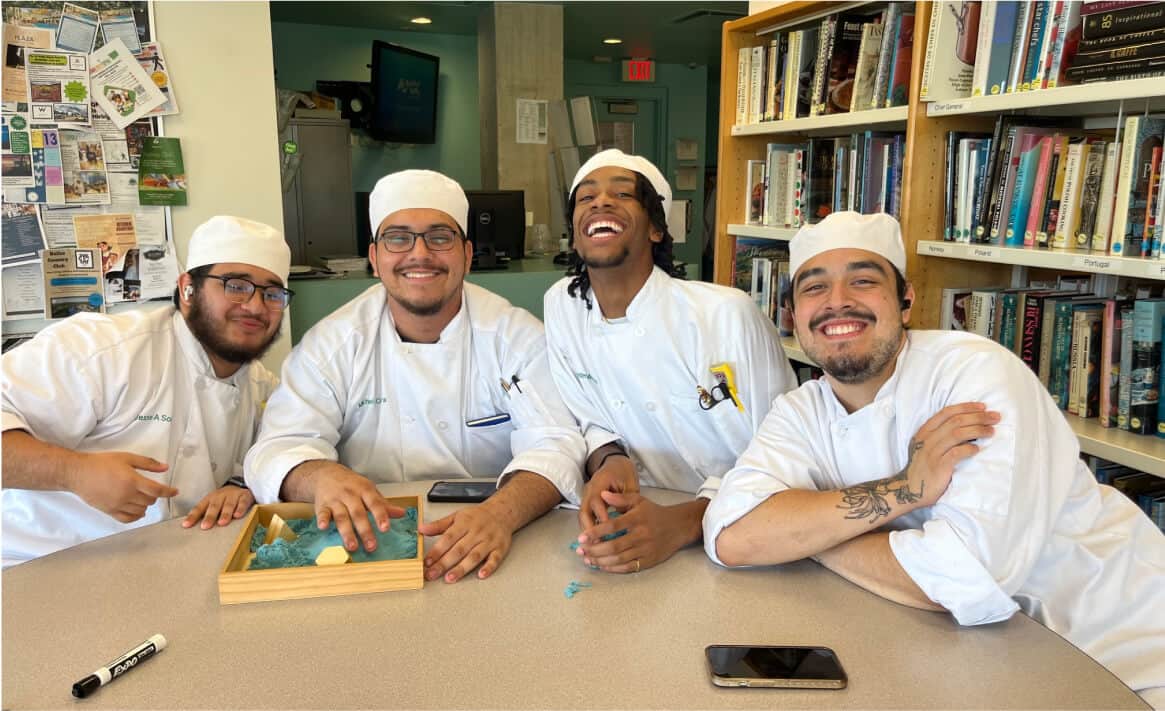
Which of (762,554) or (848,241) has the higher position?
(848,241)

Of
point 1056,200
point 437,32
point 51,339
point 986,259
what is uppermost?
point 437,32

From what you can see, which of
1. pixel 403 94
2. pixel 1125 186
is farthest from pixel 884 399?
pixel 403 94

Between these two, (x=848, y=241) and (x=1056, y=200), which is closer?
(x=848, y=241)

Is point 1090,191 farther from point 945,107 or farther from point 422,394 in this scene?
point 422,394

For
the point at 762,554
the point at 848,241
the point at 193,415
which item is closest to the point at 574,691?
the point at 762,554

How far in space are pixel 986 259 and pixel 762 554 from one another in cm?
131

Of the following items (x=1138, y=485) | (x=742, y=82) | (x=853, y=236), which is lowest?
(x=1138, y=485)

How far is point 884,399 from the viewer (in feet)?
4.92

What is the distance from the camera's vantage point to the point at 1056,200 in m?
2.14

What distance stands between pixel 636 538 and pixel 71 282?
9.25ft

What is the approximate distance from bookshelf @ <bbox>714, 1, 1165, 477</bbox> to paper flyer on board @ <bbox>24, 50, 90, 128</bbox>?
247cm

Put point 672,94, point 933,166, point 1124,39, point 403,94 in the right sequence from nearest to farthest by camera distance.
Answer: point 1124,39, point 933,166, point 403,94, point 672,94

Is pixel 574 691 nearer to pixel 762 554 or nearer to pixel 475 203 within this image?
pixel 762 554

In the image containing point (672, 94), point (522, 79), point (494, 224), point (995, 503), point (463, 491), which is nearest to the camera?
point (995, 503)
